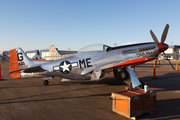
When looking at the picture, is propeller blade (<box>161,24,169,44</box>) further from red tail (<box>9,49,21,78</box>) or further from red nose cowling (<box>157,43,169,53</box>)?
red tail (<box>9,49,21,78</box>)

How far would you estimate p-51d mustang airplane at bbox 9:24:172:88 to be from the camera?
7355mm

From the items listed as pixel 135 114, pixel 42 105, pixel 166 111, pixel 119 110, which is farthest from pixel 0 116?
pixel 166 111

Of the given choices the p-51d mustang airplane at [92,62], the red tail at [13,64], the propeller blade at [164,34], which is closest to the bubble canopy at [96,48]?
the p-51d mustang airplane at [92,62]

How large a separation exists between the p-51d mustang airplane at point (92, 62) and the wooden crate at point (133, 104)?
2657 mm

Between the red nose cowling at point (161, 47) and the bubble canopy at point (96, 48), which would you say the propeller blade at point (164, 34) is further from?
the bubble canopy at point (96, 48)

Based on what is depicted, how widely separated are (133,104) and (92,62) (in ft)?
14.1

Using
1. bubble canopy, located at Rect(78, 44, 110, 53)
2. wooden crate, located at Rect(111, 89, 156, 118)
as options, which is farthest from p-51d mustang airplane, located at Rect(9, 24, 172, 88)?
wooden crate, located at Rect(111, 89, 156, 118)

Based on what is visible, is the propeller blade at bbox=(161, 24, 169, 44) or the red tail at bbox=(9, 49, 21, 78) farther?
the red tail at bbox=(9, 49, 21, 78)

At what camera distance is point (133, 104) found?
3826mm

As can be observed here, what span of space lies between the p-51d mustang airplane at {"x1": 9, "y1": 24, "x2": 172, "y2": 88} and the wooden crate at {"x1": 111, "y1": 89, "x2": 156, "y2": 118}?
2.66 meters

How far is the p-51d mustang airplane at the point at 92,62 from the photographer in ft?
24.1

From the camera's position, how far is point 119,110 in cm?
417

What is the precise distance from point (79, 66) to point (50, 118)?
4272mm

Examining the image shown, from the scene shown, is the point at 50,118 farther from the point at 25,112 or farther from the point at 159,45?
the point at 159,45
